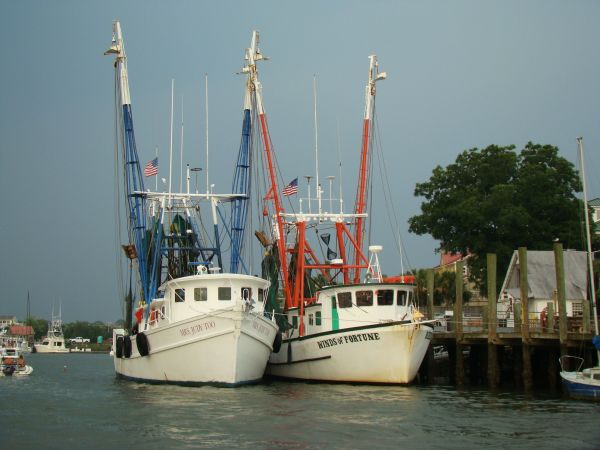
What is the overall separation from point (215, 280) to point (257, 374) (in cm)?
415

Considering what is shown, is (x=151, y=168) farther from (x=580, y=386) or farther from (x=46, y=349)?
(x=46, y=349)

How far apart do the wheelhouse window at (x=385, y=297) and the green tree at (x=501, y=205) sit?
1907 cm

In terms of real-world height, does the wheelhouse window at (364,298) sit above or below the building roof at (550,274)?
below

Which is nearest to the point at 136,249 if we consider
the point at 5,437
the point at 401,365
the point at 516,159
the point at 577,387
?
the point at 401,365

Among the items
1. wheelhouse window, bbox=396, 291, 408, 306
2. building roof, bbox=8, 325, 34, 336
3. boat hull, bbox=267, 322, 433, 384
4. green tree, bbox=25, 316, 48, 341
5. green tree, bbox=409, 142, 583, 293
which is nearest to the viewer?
boat hull, bbox=267, 322, 433, 384

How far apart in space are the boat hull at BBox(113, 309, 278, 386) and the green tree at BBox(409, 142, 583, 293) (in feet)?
75.5

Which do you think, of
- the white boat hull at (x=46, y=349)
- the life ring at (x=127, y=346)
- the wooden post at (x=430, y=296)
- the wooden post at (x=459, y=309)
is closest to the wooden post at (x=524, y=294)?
the wooden post at (x=459, y=309)

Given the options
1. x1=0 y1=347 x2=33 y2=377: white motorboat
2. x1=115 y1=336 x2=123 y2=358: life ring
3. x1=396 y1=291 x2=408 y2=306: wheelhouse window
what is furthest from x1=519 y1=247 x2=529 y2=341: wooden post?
x1=0 y1=347 x2=33 y2=377: white motorboat

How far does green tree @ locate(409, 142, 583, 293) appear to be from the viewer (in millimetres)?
51594

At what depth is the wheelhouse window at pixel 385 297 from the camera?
3375cm

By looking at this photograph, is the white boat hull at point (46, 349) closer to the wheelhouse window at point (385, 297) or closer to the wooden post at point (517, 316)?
the wheelhouse window at point (385, 297)

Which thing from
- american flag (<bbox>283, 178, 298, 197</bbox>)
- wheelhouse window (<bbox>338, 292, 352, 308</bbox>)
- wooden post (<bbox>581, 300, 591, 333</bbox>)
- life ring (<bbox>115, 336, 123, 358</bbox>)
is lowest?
life ring (<bbox>115, 336, 123, 358</bbox>)

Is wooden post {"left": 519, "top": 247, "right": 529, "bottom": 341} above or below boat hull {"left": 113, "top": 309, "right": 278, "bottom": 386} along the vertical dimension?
above

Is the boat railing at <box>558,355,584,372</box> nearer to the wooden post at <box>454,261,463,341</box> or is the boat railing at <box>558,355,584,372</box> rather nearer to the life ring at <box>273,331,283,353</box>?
the wooden post at <box>454,261,463,341</box>
